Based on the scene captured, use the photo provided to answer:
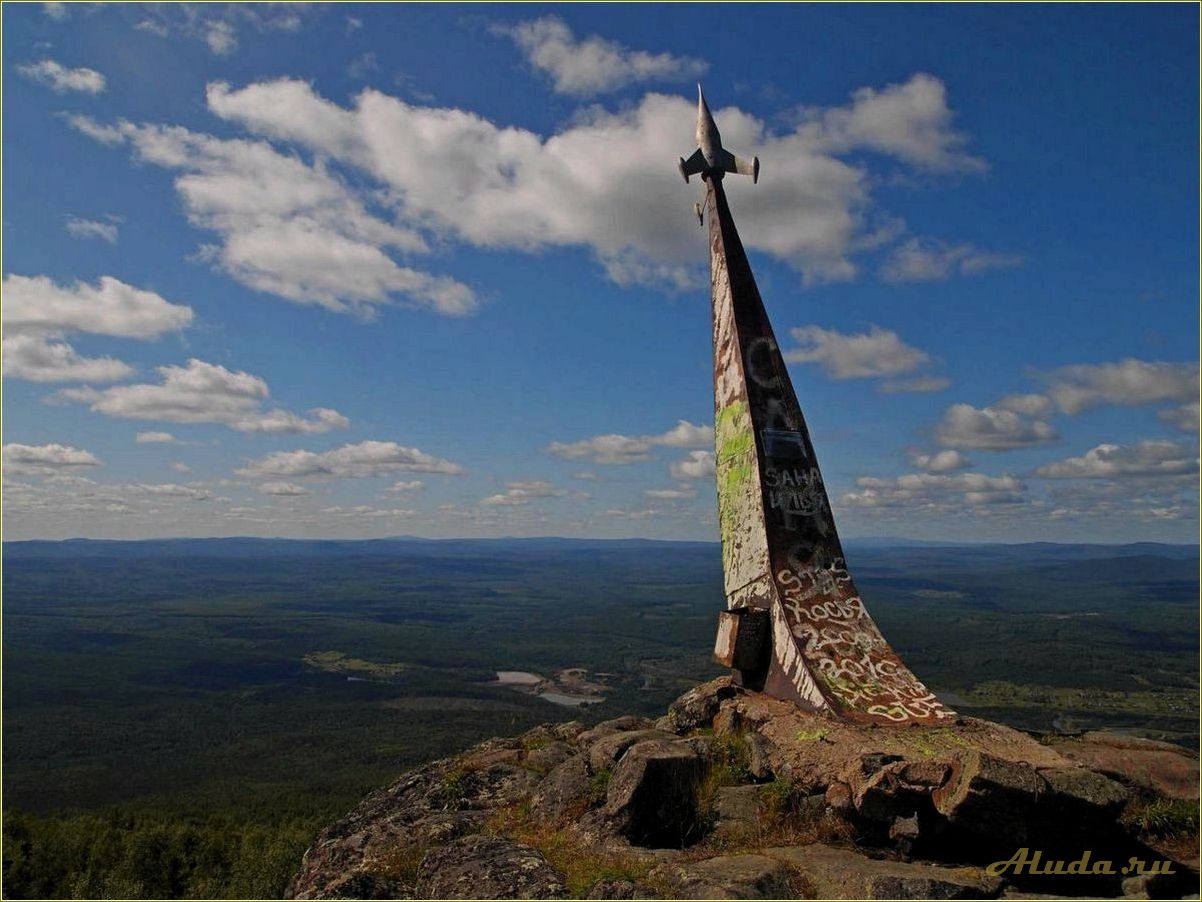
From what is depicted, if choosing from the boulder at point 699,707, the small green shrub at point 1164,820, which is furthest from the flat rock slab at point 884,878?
the boulder at point 699,707

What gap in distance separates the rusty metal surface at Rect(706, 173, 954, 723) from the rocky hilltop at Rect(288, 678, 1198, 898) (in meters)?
0.71

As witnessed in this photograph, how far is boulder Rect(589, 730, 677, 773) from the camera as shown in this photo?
10578 millimetres

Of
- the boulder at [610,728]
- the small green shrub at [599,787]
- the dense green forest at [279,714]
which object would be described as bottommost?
the dense green forest at [279,714]

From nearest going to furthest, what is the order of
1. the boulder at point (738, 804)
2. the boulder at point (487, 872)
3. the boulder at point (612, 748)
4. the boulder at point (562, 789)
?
the boulder at point (487, 872), the boulder at point (738, 804), the boulder at point (562, 789), the boulder at point (612, 748)

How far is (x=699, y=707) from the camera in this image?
507 inches

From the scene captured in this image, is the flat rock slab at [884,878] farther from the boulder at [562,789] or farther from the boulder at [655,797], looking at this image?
the boulder at [562,789]

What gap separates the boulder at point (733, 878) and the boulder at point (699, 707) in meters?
4.71

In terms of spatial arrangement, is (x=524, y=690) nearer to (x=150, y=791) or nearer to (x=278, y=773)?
(x=278, y=773)

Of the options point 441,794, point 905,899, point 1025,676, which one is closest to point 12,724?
point 441,794

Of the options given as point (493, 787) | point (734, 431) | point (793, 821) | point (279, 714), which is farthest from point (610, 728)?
point (279, 714)

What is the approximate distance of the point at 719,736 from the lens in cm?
1146

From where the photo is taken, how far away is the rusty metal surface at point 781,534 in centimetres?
1147

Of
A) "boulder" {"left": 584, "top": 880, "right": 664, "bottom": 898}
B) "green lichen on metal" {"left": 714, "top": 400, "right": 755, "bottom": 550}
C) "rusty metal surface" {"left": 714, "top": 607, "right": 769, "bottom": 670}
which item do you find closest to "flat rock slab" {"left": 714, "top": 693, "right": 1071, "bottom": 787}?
"rusty metal surface" {"left": 714, "top": 607, "right": 769, "bottom": 670}

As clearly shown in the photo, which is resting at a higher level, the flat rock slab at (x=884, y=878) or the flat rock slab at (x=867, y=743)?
the flat rock slab at (x=867, y=743)
